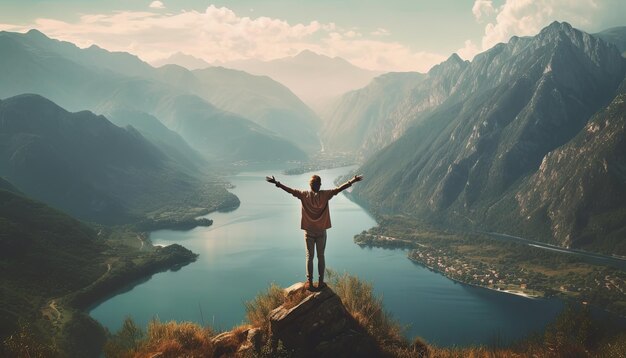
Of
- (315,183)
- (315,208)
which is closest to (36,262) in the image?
(315,208)

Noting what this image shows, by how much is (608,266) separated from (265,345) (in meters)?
215

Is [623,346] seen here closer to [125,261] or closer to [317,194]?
[317,194]

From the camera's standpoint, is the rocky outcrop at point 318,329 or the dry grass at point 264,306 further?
the dry grass at point 264,306

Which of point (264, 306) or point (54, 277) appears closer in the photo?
point (264, 306)

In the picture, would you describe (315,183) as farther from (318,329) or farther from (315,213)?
(318,329)

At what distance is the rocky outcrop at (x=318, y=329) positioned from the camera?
890 inches

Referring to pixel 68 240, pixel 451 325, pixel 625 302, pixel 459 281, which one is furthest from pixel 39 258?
pixel 625 302

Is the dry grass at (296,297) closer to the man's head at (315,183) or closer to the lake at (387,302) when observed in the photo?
the man's head at (315,183)

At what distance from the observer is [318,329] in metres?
22.9

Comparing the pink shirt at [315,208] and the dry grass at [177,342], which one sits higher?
the pink shirt at [315,208]

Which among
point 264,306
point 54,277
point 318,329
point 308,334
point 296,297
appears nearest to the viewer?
point 308,334

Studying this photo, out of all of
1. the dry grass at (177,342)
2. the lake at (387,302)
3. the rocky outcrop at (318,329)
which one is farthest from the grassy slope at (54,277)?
the rocky outcrop at (318,329)

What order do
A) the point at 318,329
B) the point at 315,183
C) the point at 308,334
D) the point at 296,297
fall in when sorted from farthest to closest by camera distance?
the point at 296,297 < the point at 315,183 < the point at 318,329 < the point at 308,334

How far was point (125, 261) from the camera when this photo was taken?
19250 cm
